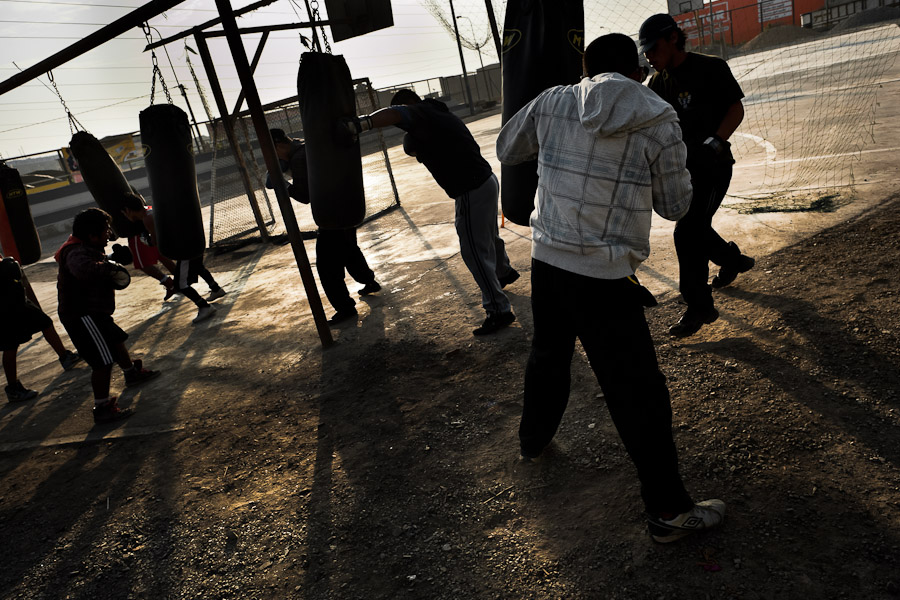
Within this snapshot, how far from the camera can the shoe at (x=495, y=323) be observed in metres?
4.25

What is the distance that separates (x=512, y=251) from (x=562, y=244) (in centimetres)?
396

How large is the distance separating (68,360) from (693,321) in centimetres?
573

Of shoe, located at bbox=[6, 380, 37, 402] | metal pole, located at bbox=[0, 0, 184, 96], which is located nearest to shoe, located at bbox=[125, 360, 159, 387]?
shoe, located at bbox=[6, 380, 37, 402]

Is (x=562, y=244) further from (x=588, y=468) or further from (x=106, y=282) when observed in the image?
(x=106, y=282)

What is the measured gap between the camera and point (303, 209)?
1225cm

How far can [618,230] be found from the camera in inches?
79.4

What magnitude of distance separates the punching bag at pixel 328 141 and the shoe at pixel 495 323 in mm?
1221

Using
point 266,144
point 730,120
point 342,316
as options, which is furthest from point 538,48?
point 342,316

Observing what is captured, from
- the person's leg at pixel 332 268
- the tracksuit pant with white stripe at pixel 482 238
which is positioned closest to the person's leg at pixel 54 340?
the person's leg at pixel 332 268

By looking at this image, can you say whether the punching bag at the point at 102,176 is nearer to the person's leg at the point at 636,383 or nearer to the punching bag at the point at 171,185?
the punching bag at the point at 171,185

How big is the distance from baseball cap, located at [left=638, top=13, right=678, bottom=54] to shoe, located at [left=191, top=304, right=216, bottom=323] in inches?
198

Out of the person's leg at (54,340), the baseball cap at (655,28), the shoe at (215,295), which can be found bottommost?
the shoe at (215,295)

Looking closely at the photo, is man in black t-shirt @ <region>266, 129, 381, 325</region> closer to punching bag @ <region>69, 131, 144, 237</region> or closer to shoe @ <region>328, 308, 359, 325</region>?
shoe @ <region>328, 308, 359, 325</region>

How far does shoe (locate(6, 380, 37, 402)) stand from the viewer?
199 inches
